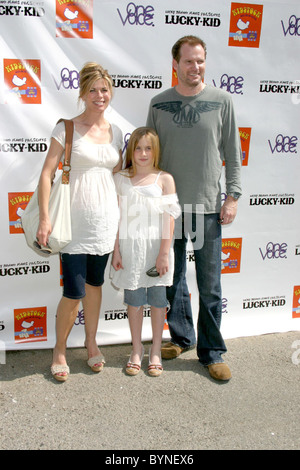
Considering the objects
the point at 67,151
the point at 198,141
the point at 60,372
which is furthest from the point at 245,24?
the point at 60,372

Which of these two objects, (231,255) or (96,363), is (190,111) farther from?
(96,363)

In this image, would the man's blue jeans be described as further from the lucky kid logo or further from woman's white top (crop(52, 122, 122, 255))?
the lucky kid logo

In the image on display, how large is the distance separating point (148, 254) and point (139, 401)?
0.95 metres

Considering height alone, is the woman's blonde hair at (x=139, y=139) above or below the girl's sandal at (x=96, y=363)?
above

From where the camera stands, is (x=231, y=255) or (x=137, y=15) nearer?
(x=137, y=15)

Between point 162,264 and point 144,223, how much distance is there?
30 centimetres

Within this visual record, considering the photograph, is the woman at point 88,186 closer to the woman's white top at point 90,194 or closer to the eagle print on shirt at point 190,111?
the woman's white top at point 90,194

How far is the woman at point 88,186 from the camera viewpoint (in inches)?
113

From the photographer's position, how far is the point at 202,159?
307 centimetres

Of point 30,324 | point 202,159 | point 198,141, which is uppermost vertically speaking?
point 198,141

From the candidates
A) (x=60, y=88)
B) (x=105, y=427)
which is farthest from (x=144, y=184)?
(x=105, y=427)

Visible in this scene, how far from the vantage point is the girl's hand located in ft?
10.2

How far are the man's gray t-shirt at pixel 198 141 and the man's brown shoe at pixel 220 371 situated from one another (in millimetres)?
1100

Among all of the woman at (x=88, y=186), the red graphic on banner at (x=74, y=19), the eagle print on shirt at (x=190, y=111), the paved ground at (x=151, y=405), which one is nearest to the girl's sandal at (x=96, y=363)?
the paved ground at (x=151, y=405)
